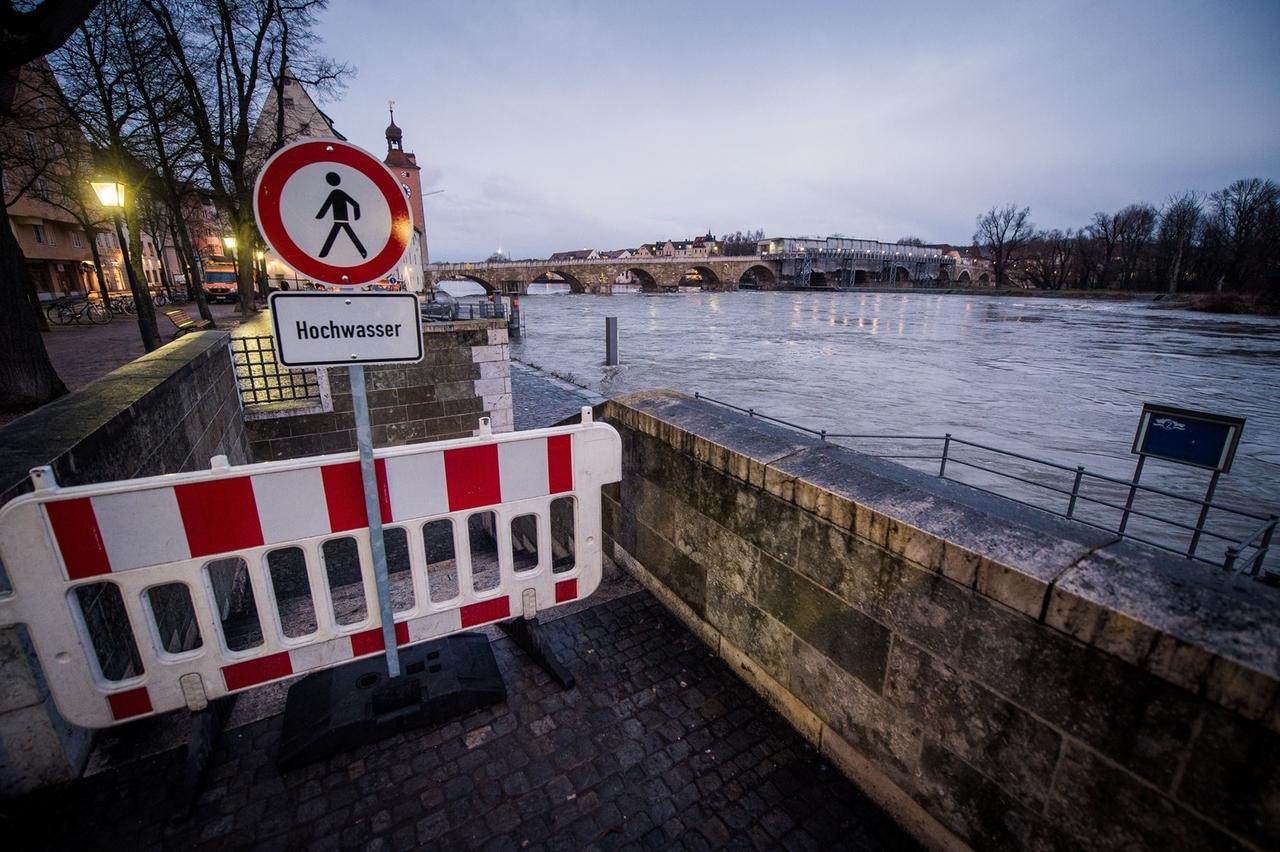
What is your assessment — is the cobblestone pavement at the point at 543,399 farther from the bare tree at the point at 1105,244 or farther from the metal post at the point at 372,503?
the bare tree at the point at 1105,244

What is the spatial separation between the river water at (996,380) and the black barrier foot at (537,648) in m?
8.55

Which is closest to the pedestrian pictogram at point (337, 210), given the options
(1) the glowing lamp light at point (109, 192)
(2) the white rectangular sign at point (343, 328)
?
(2) the white rectangular sign at point (343, 328)

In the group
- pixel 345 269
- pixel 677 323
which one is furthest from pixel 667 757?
pixel 677 323

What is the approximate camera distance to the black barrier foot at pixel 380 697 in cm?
248

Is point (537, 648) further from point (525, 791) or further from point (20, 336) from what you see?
point (20, 336)

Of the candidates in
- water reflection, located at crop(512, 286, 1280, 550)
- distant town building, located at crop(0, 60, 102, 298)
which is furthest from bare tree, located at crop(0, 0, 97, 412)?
distant town building, located at crop(0, 60, 102, 298)

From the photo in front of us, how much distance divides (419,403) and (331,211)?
7.94m

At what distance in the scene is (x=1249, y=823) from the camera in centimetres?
131

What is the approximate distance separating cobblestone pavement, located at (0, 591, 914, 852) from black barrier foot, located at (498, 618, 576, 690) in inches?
3.9

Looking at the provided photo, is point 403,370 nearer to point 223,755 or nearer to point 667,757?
point 223,755

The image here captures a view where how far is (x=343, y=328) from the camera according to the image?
2.31 m

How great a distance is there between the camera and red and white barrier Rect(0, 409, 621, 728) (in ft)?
6.75

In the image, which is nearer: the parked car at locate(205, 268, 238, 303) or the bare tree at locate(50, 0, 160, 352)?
the bare tree at locate(50, 0, 160, 352)

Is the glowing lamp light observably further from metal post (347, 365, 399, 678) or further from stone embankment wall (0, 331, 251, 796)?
metal post (347, 365, 399, 678)
